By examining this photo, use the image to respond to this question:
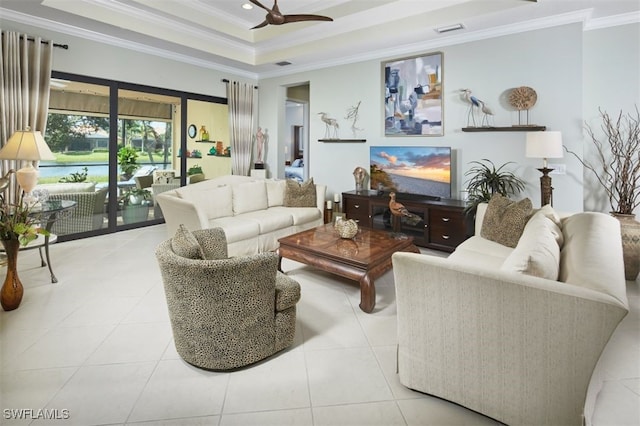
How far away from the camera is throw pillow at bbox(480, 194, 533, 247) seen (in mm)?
3293

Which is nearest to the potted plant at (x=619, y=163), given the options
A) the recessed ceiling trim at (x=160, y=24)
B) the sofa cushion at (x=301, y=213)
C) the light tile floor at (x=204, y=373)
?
the light tile floor at (x=204, y=373)

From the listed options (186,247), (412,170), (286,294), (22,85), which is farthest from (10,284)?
(412,170)

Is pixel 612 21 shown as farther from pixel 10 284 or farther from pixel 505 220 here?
pixel 10 284

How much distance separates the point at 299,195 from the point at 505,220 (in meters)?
2.88

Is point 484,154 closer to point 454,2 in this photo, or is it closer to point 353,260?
point 454,2

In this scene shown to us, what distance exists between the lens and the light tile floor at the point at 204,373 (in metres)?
1.81

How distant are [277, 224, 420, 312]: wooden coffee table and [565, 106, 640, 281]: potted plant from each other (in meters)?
2.45

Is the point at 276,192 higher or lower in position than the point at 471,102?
lower

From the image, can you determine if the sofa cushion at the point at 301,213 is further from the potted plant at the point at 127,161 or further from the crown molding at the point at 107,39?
the crown molding at the point at 107,39

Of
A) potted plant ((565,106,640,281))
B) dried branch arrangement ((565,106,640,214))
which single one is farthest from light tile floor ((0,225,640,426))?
dried branch arrangement ((565,106,640,214))

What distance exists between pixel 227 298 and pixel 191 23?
4.72 metres

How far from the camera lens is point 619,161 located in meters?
4.10

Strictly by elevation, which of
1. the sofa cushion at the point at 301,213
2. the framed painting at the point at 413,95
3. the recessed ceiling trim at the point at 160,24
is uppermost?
the recessed ceiling trim at the point at 160,24

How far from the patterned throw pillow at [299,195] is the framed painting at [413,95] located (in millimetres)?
1551
